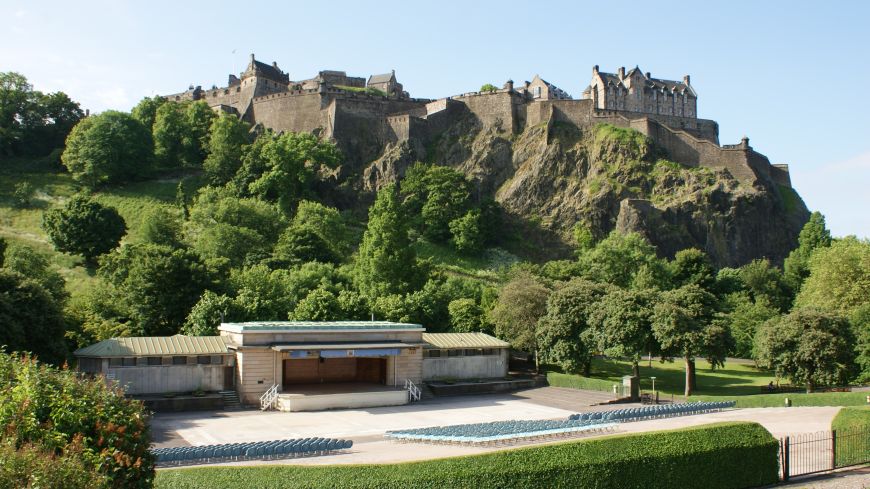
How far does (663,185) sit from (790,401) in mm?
47326

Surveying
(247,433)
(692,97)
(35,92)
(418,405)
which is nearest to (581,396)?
(418,405)

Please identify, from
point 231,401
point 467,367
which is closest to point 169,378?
point 231,401

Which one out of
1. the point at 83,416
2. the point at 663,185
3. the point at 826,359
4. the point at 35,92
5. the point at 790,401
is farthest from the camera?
the point at 35,92

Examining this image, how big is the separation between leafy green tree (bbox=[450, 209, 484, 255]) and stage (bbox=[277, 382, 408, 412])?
34272 mm

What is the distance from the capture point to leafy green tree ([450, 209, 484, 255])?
73.1 meters

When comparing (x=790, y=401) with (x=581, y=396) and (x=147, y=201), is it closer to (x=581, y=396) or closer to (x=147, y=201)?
(x=581, y=396)

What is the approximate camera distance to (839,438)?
71.1 ft

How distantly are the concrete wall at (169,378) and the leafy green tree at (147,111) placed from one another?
209 feet

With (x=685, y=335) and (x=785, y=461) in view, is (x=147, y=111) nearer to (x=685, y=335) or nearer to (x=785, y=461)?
(x=685, y=335)

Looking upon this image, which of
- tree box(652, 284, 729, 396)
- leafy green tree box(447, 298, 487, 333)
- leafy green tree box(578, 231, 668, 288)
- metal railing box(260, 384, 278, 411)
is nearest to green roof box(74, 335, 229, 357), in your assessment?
metal railing box(260, 384, 278, 411)

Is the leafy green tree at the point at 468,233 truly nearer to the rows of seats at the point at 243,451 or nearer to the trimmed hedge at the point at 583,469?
the rows of seats at the point at 243,451

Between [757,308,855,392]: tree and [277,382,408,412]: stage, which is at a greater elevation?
[757,308,855,392]: tree

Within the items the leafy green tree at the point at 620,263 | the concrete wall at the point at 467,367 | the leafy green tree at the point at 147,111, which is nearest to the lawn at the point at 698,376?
the concrete wall at the point at 467,367

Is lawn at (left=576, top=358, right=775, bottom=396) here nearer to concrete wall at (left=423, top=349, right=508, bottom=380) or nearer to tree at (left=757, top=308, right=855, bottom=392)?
tree at (left=757, top=308, right=855, bottom=392)
